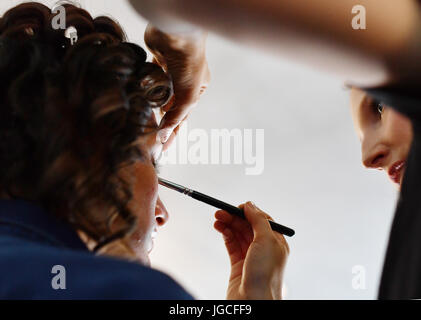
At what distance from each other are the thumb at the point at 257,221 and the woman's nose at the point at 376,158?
0.61 feet

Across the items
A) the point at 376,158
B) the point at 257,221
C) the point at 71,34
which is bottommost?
the point at 257,221

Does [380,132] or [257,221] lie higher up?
[380,132]

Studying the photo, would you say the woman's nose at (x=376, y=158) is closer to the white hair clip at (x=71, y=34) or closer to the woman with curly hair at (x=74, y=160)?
the woman with curly hair at (x=74, y=160)

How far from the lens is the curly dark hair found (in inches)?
17.4

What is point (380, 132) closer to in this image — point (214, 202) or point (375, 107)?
point (375, 107)

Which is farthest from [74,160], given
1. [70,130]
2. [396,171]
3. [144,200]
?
[396,171]

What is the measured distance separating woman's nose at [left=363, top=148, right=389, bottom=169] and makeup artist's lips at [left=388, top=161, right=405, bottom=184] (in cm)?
1

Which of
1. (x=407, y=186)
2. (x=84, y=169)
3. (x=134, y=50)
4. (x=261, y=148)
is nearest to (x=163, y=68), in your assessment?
(x=134, y=50)

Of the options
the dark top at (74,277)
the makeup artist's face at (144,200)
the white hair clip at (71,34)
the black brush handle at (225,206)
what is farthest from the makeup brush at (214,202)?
the dark top at (74,277)

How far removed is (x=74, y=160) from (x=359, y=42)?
0.30m

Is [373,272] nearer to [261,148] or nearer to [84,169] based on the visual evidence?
[261,148]

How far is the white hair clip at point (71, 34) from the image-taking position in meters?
0.57

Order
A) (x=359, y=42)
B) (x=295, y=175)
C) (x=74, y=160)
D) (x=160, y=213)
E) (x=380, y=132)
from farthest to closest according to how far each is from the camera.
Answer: (x=295, y=175)
(x=160, y=213)
(x=380, y=132)
(x=74, y=160)
(x=359, y=42)

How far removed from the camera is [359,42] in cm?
22
